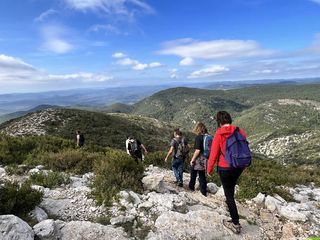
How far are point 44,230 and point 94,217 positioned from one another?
52.2 inches

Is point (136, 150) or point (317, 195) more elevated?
point (136, 150)

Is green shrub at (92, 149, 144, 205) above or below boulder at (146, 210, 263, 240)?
above

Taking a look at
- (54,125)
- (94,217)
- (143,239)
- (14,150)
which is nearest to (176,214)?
(143,239)

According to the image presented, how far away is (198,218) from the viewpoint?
23.0 feet

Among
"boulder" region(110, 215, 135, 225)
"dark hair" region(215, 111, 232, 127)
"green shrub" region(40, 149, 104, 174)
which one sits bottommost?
"boulder" region(110, 215, 135, 225)

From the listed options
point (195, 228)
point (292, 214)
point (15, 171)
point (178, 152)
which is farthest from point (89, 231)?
point (292, 214)

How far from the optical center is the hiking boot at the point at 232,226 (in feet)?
22.3

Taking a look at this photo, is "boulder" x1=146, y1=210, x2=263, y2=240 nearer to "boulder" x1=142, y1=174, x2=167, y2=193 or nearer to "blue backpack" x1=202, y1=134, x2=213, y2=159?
"boulder" x1=142, y1=174, x2=167, y2=193

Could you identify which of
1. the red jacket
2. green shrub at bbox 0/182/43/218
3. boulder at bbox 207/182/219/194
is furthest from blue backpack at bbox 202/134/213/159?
green shrub at bbox 0/182/43/218

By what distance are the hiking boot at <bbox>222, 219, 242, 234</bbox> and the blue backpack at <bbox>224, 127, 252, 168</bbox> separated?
136 centimetres

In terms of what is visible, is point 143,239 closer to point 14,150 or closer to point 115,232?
point 115,232

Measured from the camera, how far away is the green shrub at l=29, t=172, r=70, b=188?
26.8ft

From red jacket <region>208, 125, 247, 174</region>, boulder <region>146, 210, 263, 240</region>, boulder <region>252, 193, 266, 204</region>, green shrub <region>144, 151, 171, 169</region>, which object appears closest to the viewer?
boulder <region>146, 210, 263, 240</region>

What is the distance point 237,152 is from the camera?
6.47 metres
